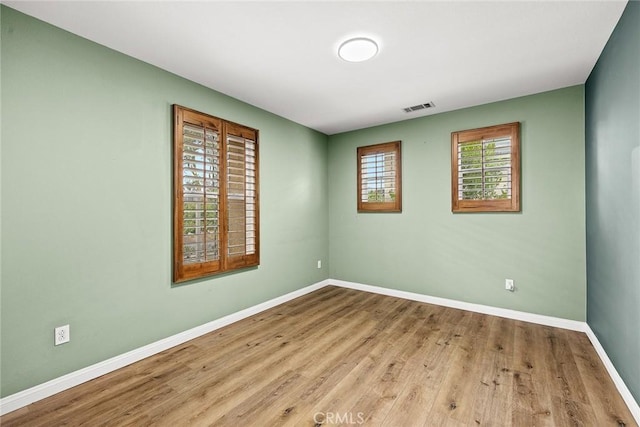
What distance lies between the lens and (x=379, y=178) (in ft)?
14.6

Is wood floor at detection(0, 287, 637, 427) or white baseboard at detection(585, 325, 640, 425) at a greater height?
white baseboard at detection(585, 325, 640, 425)

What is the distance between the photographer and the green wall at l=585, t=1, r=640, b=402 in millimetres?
1774

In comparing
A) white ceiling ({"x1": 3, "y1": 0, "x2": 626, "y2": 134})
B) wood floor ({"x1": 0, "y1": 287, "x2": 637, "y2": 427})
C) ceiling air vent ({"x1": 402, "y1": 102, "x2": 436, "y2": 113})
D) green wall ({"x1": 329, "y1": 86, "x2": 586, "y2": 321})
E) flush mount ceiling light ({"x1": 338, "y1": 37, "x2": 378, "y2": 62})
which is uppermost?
ceiling air vent ({"x1": 402, "y1": 102, "x2": 436, "y2": 113})

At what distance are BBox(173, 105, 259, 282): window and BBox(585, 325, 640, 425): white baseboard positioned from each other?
129 inches

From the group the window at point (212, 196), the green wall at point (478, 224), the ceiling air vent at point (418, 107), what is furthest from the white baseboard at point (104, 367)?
the ceiling air vent at point (418, 107)

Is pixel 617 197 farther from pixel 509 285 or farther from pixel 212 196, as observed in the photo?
pixel 212 196

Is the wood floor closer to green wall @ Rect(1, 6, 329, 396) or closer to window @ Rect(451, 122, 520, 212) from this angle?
green wall @ Rect(1, 6, 329, 396)

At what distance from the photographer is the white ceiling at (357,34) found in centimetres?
190

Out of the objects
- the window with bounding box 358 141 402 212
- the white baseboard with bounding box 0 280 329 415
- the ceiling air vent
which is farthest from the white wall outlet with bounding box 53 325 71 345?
the ceiling air vent

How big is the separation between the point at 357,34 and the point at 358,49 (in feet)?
0.54

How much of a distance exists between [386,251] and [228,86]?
9.91 ft

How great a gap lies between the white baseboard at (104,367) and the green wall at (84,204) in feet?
Result: 0.16

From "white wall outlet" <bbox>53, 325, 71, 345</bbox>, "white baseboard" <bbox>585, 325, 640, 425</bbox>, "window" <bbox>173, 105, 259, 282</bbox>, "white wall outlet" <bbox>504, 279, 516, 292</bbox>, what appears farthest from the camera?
"white wall outlet" <bbox>504, 279, 516, 292</bbox>

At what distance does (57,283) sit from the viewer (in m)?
2.06
